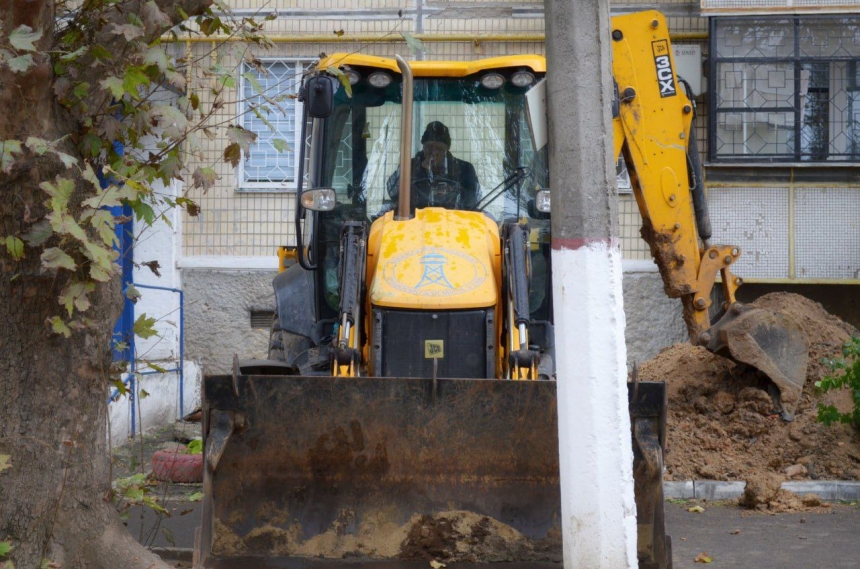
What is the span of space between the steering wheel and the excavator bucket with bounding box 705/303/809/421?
3396 mm

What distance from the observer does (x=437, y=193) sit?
6.79 m

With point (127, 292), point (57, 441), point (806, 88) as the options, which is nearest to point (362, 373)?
point (127, 292)

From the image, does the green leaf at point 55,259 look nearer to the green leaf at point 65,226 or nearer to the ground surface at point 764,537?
the green leaf at point 65,226

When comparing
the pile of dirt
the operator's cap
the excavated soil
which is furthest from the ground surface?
the operator's cap

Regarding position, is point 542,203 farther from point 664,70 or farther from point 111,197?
point 111,197

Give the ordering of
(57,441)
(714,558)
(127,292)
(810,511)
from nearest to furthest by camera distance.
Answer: (57,441) < (127,292) < (714,558) < (810,511)

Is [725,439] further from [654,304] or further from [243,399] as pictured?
[243,399]

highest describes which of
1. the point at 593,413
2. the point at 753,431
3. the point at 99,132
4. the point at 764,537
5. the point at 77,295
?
the point at 99,132

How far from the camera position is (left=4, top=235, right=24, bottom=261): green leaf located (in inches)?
175

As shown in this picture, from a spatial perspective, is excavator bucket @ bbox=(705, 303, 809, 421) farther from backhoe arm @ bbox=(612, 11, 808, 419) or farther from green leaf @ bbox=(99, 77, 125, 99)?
green leaf @ bbox=(99, 77, 125, 99)

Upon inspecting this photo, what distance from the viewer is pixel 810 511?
26.2ft

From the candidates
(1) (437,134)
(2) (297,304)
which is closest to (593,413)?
(1) (437,134)

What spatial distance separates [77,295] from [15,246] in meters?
0.33

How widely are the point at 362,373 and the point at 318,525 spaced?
101cm
